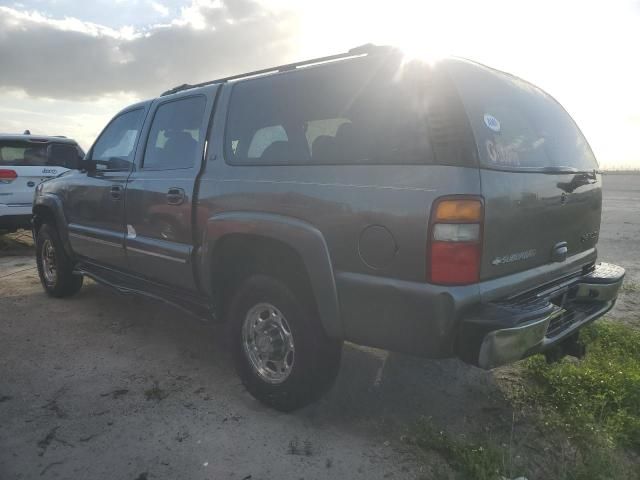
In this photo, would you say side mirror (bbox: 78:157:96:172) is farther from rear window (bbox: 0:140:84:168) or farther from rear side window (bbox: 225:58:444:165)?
rear window (bbox: 0:140:84:168)

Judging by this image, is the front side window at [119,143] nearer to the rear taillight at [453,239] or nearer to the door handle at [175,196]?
the door handle at [175,196]

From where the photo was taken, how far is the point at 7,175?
25.0 ft

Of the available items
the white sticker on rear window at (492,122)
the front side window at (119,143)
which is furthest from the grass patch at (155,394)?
the white sticker on rear window at (492,122)

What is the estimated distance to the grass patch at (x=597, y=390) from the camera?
106 inches

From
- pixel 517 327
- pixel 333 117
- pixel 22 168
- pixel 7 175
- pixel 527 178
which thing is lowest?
pixel 517 327

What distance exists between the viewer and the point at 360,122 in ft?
8.24

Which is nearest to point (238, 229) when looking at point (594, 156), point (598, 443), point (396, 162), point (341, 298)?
point (341, 298)

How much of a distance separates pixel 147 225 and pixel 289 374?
1671 mm

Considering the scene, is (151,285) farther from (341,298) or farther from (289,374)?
(341,298)

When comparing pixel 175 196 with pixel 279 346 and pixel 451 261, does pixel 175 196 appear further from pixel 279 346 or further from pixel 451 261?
pixel 451 261

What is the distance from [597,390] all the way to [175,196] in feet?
9.78

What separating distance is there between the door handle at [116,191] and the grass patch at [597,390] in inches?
132

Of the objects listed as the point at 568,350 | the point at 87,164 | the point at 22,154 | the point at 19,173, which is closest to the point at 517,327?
the point at 568,350

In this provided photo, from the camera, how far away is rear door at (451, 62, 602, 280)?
2324mm
